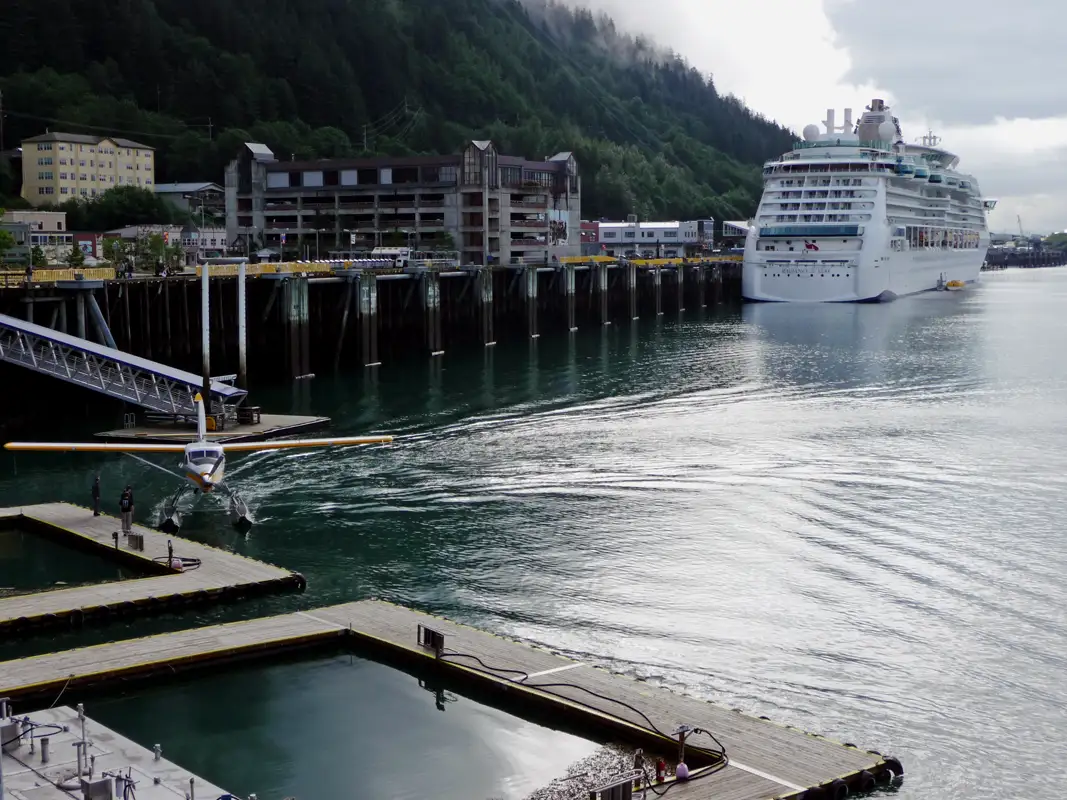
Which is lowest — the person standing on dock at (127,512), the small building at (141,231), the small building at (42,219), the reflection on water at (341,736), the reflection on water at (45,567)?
the reflection on water at (341,736)

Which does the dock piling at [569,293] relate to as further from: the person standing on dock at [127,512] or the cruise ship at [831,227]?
the person standing on dock at [127,512]

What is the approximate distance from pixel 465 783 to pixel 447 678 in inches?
179

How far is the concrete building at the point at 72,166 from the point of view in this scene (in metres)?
147

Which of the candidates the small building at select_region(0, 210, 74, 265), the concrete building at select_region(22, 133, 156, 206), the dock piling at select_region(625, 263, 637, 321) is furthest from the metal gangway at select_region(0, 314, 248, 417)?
the concrete building at select_region(22, 133, 156, 206)

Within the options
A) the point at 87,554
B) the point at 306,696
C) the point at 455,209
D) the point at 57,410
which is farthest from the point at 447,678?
the point at 455,209

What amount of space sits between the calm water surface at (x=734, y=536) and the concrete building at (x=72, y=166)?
8836 centimetres

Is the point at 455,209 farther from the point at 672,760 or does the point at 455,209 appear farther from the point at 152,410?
the point at 672,760

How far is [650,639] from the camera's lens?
31266mm

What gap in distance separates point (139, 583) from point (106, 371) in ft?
87.8

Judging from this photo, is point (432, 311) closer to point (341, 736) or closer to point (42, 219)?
point (42, 219)

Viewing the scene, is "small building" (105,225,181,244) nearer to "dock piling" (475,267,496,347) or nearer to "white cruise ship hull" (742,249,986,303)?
"dock piling" (475,267,496,347)

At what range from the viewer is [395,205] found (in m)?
134

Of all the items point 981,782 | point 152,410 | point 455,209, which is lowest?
point 981,782

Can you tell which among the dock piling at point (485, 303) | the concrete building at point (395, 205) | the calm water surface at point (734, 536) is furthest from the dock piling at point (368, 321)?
the concrete building at point (395, 205)
